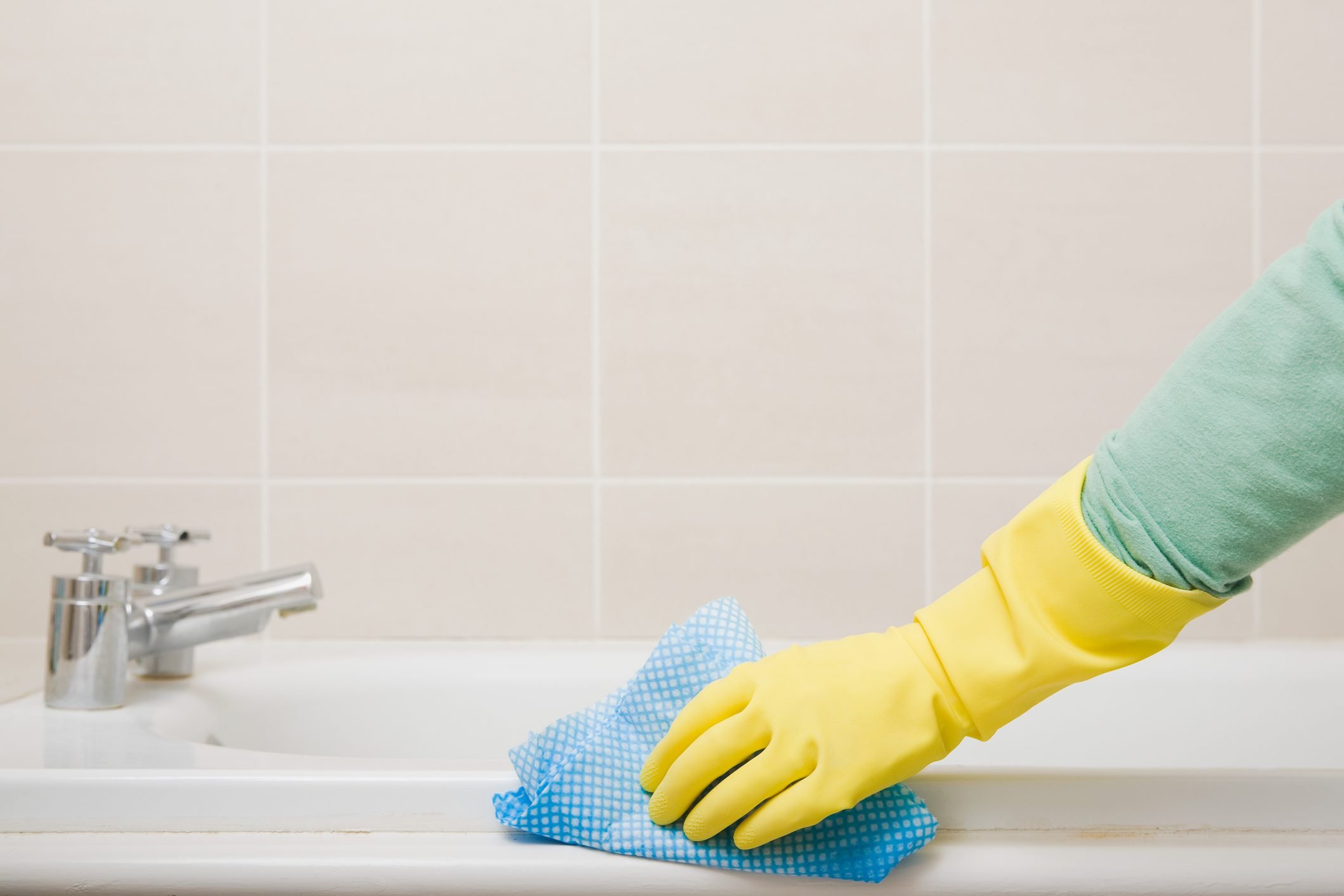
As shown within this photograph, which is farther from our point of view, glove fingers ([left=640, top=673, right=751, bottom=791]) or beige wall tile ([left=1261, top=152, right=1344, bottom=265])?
beige wall tile ([left=1261, top=152, right=1344, bottom=265])

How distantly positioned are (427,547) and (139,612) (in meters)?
0.31

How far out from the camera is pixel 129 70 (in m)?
1.03

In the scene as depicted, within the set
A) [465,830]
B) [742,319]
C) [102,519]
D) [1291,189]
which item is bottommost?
[465,830]

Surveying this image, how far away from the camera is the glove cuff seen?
47 cm

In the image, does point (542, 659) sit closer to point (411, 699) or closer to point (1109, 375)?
point (411, 699)

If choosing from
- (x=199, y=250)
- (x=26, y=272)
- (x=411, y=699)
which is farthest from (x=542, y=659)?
(x=26, y=272)

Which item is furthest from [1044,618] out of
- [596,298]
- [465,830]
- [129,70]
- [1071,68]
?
[129,70]

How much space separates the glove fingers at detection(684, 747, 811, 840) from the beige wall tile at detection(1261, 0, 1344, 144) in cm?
96

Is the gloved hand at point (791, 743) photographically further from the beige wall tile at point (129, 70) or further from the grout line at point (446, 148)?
the beige wall tile at point (129, 70)

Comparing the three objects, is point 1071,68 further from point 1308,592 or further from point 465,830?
point 465,830

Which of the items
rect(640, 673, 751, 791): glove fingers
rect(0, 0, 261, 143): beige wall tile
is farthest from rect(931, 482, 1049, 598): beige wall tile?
rect(0, 0, 261, 143): beige wall tile

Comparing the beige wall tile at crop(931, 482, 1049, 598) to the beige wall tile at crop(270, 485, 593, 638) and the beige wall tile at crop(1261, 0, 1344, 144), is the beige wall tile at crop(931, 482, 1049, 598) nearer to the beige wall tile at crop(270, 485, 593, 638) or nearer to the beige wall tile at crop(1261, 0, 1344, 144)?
the beige wall tile at crop(270, 485, 593, 638)

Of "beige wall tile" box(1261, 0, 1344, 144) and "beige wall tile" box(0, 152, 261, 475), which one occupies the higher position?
"beige wall tile" box(1261, 0, 1344, 144)

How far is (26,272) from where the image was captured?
1.04 metres
